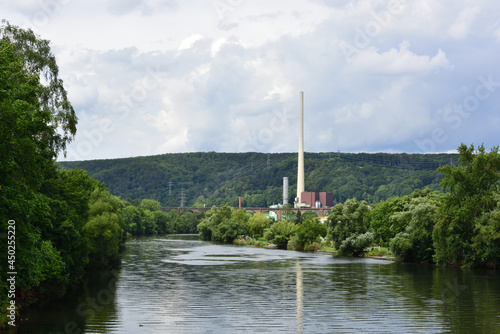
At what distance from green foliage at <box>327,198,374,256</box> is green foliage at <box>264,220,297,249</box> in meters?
22.3

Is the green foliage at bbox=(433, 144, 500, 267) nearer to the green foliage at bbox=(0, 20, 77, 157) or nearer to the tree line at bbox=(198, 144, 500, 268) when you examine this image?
the tree line at bbox=(198, 144, 500, 268)

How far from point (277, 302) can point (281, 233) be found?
75.4 meters

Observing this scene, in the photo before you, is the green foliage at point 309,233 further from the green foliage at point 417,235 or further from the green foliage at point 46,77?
the green foliage at point 46,77

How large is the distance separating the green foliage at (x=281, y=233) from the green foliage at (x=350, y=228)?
2233 centimetres

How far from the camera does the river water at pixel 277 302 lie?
33.6m

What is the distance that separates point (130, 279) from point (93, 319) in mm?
21455

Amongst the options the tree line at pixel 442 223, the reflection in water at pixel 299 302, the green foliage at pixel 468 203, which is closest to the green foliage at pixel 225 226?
the tree line at pixel 442 223

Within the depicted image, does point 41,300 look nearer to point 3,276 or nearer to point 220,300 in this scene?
point 220,300

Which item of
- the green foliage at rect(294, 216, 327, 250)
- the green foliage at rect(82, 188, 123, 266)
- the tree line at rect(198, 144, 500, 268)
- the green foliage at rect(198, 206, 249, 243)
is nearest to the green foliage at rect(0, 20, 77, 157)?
the green foliage at rect(82, 188, 123, 266)

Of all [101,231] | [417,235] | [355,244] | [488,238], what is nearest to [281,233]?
[355,244]

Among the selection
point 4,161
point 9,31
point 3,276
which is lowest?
point 3,276

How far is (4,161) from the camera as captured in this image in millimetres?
23688

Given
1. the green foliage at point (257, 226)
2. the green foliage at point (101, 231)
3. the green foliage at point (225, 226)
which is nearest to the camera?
the green foliage at point (101, 231)

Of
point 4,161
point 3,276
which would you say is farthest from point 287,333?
point 4,161
